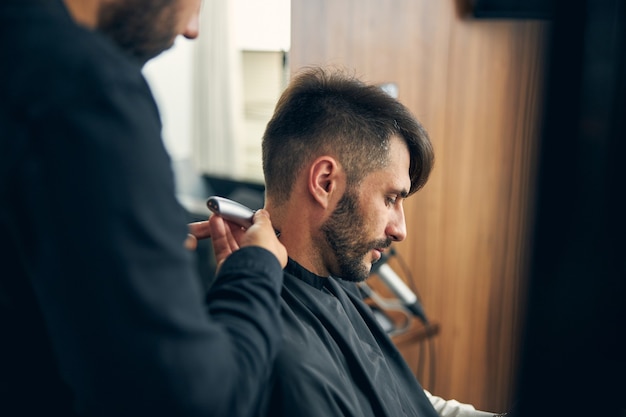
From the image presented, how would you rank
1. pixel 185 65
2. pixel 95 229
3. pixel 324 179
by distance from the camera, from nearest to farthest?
pixel 95 229 → pixel 324 179 → pixel 185 65

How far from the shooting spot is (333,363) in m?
1.19

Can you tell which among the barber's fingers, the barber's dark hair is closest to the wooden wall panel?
the barber's dark hair

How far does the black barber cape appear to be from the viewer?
3.52 ft

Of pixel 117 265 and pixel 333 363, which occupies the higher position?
pixel 117 265

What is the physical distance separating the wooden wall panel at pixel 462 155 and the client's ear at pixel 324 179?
2.94ft

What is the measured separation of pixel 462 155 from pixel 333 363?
1636 mm

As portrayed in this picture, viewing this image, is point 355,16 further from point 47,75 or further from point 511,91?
point 47,75

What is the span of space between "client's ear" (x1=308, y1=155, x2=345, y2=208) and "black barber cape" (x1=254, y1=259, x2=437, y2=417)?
15 cm

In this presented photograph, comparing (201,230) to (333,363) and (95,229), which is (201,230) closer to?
(333,363)

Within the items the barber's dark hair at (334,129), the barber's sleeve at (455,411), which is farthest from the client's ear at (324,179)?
the barber's sleeve at (455,411)

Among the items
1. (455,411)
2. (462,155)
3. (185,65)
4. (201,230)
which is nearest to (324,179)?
(201,230)

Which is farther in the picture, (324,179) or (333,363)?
(324,179)

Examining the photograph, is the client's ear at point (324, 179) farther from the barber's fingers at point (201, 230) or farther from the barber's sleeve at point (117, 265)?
the barber's sleeve at point (117, 265)

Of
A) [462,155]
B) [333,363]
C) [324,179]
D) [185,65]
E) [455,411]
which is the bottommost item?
[455,411]
